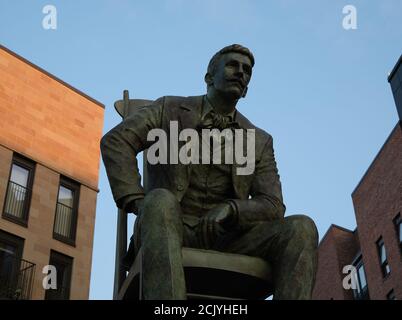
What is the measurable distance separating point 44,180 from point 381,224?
56.8ft

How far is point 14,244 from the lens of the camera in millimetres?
24531

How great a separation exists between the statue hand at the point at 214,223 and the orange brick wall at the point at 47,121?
884 inches

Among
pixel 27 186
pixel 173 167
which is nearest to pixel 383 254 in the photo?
pixel 27 186

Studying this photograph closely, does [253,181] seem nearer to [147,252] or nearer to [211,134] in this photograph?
[211,134]

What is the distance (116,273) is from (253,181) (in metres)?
1.28

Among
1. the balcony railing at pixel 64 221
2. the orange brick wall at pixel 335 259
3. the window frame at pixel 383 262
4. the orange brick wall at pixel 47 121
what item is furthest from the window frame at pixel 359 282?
the balcony railing at pixel 64 221

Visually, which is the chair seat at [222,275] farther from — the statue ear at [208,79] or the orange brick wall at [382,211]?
the orange brick wall at [382,211]

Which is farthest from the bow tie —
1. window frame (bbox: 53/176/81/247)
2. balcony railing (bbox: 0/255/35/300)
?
window frame (bbox: 53/176/81/247)

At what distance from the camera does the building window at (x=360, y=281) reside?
39716 mm

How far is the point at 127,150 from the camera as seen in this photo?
5.18m

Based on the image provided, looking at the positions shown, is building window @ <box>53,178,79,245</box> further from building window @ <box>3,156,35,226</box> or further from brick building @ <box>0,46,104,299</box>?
building window @ <box>3,156,35,226</box>

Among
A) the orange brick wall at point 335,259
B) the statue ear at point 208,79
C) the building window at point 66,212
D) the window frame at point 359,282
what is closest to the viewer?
the statue ear at point 208,79

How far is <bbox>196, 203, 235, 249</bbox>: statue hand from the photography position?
475 cm
